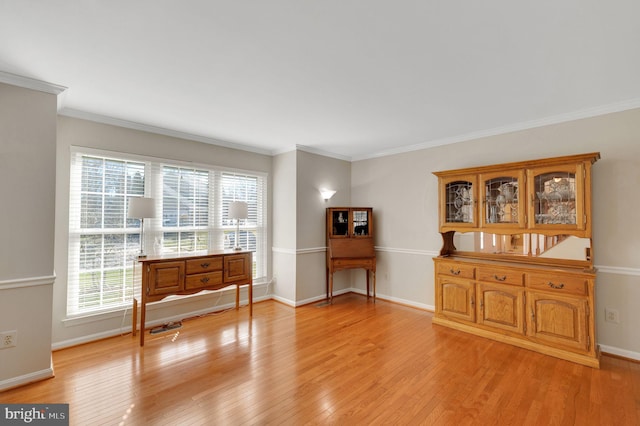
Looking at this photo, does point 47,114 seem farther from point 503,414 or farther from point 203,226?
point 503,414

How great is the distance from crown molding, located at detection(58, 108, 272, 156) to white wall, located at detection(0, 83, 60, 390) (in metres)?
0.62

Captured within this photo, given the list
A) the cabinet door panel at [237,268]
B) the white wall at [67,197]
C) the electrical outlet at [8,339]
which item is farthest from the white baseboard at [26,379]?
the cabinet door panel at [237,268]

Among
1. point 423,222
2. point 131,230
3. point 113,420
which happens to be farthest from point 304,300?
point 113,420

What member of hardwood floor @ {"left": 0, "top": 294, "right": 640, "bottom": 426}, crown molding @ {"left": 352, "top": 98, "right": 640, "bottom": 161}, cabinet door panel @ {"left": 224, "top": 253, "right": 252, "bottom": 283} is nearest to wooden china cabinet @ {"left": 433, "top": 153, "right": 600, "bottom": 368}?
hardwood floor @ {"left": 0, "top": 294, "right": 640, "bottom": 426}

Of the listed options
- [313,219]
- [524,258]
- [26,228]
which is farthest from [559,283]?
[26,228]

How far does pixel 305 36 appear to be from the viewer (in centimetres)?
186

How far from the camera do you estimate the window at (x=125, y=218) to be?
10.4 feet

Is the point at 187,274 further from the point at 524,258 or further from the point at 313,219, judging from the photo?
the point at 524,258

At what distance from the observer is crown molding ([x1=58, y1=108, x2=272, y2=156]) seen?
3144mm

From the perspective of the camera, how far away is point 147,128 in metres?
3.62

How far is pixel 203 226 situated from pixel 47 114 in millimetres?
2036

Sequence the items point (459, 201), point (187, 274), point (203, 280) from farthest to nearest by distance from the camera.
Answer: point (459, 201), point (203, 280), point (187, 274)

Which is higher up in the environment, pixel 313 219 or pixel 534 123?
pixel 534 123

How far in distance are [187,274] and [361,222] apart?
9.02 ft
